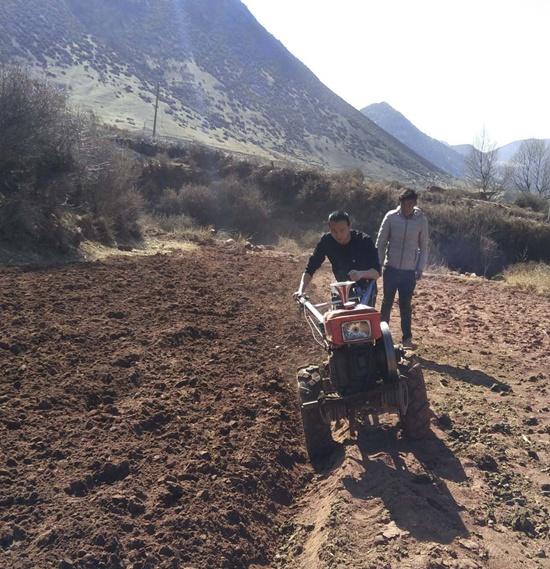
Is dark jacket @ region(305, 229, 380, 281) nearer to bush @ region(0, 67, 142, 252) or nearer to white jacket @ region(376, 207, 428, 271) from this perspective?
white jacket @ region(376, 207, 428, 271)

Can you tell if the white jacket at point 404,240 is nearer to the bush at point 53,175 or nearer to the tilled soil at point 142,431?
the tilled soil at point 142,431

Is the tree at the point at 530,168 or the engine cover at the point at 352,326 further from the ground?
the tree at the point at 530,168

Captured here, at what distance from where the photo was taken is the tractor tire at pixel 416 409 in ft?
15.3

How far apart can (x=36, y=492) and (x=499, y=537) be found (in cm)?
291

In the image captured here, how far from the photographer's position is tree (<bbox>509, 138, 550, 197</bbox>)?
2173 inches

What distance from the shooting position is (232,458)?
4.54 m

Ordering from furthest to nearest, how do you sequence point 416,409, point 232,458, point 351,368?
1. point 416,409
2. point 232,458
3. point 351,368

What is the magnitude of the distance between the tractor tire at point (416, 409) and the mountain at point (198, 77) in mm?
45962

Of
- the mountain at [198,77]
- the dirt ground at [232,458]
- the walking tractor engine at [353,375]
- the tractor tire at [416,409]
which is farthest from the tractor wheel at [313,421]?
the mountain at [198,77]

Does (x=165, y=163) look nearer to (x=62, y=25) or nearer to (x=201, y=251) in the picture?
(x=201, y=251)

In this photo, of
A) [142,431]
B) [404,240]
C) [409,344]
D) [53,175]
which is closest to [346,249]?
[404,240]

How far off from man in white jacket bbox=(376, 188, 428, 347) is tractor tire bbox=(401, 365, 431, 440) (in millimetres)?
2569

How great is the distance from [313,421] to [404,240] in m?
3.15

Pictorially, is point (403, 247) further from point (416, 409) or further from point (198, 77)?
point (198, 77)
